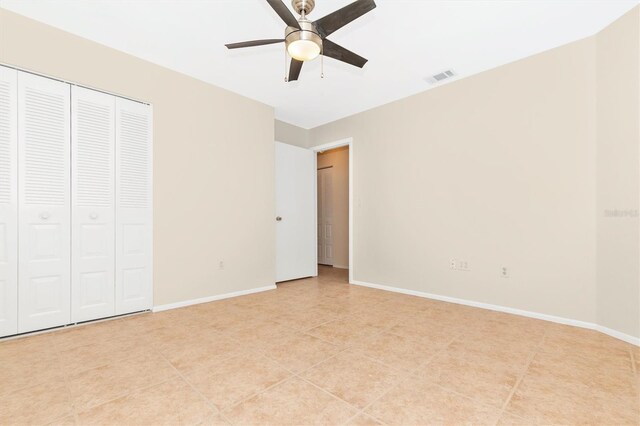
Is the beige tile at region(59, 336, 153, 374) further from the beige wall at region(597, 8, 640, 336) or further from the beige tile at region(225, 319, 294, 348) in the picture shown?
the beige wall at region(597, 8, 640, 336)

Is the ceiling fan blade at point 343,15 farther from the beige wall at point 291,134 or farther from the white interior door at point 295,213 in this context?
the beige wall at point 291,134

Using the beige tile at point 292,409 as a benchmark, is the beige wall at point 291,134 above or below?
above

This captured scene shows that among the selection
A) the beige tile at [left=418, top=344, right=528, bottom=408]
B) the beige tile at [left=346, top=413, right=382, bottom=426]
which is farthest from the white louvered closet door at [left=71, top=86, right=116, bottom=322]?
the beige tile at [left=418, top=344, right=528, bottom=408]

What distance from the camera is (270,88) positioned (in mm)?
4074

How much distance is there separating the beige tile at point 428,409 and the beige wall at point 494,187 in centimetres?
209

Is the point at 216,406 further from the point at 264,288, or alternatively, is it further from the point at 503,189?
the point at 503,189

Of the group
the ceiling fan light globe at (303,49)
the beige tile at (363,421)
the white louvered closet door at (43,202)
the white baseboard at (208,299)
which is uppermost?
the ceiling fan light globe at (303,49)

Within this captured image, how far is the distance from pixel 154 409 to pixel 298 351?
3.39 ft

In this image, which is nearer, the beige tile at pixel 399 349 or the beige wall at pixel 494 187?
the beige tile at pixel 399 349

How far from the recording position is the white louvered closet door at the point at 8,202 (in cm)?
258

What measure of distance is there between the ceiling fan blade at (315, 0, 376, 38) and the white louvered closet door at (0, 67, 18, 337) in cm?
281

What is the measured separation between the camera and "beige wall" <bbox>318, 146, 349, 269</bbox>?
661 cm

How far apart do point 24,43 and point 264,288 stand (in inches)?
147

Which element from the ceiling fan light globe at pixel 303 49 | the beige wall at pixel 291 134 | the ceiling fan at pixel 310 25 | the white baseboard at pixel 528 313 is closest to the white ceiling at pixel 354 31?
the ceiling fan at pixel 310 25
